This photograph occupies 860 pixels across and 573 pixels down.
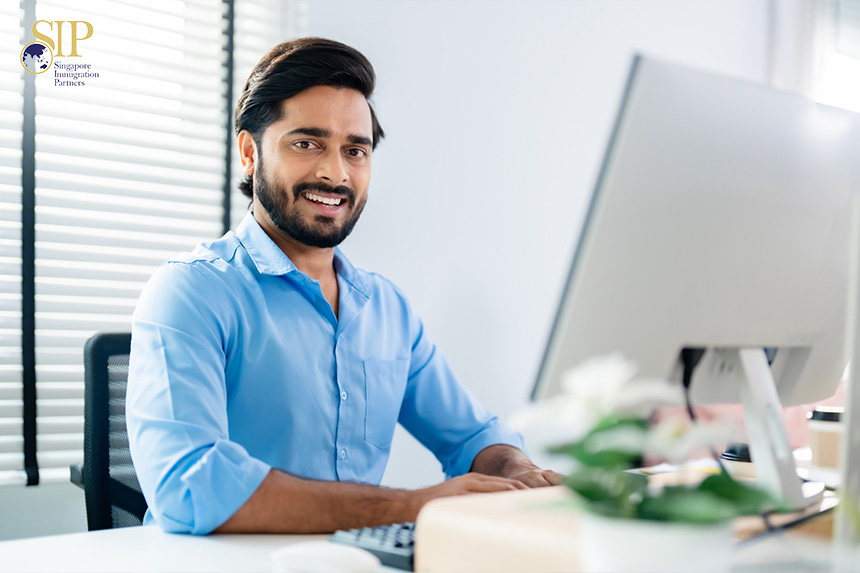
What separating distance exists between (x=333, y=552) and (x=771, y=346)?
49 cm

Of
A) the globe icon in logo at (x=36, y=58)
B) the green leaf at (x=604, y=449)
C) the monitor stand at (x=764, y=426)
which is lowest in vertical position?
the monitor stand at (x=764, y=426)

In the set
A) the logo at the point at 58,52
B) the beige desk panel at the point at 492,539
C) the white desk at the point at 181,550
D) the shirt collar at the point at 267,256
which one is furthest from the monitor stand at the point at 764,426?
the logo at the point at 58,52

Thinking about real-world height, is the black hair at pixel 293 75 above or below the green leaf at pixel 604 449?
above

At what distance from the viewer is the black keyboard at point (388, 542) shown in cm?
75

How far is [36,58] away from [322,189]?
2.96 feet

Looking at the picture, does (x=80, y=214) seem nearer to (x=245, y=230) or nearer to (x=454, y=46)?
(x=245, y=230)

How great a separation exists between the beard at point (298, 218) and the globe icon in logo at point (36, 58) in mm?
755

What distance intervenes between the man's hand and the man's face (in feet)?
1.73

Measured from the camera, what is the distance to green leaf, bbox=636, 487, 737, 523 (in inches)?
15.8

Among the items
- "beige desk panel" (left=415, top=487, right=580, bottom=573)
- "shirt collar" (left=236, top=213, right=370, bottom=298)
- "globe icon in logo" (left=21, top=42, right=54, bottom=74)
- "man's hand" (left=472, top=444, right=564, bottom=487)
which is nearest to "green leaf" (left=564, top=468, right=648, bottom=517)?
"beige desk panel" (left=415, top=487, right=580, bottom=573)

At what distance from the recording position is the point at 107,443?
133 centimetres

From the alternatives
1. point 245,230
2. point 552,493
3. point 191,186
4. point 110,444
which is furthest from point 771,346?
point 191,186

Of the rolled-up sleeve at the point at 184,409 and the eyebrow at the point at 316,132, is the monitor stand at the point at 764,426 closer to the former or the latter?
the rolled-up sleeve at the point at 184,409

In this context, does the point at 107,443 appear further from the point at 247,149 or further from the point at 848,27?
the point at 848,27
